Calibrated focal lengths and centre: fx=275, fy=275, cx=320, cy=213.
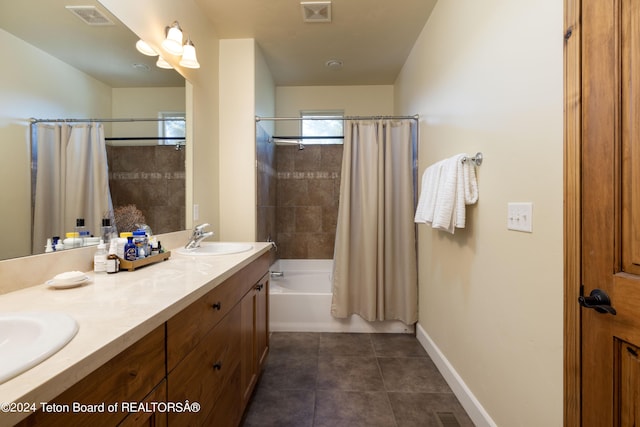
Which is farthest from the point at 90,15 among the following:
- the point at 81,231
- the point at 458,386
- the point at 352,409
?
the point at 458,386

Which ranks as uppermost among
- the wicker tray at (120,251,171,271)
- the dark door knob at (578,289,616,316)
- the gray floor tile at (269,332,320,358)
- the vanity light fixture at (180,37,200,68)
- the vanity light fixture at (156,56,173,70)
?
the vanity light fixture at (180,37,200,68)

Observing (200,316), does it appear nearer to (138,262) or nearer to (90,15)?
(138,262)

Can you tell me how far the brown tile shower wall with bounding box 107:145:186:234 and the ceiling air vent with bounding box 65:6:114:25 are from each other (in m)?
0.54

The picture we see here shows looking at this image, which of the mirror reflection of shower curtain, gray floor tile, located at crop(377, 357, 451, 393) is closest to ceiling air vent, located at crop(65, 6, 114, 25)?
the mirror reflection of shower curtain

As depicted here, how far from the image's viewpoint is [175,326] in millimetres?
811

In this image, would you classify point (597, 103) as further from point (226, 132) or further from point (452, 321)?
point (226, 132)

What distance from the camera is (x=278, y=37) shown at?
8.02 ft

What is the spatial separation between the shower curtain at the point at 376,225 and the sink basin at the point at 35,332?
204cm

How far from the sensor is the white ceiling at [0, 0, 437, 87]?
105cm

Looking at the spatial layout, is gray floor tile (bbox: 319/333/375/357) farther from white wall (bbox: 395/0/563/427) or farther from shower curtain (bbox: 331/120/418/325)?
white wall (bbox: 395/0/563/427)

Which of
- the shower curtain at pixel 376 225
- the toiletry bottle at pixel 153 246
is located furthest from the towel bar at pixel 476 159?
the toiletry bottle at pixel 153 246

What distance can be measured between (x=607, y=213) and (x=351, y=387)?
162cm

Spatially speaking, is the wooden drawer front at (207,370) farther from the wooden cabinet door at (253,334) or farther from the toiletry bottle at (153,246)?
the toiletry bottle at (153,246)

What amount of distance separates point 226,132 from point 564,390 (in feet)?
8.61
